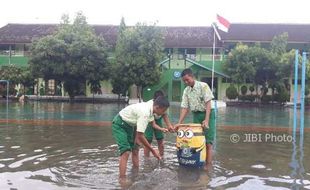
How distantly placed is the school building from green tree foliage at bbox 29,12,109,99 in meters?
5.43

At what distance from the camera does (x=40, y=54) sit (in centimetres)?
3538

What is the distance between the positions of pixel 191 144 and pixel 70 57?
94.1 feet

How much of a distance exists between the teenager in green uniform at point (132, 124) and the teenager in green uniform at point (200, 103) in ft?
4.44

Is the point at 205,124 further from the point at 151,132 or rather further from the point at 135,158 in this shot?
the point at 135,158

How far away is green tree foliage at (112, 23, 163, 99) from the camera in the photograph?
35250 mm

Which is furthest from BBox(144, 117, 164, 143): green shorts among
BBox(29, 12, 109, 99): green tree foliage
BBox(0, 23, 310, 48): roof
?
BBox(0, 23, 310, 48): roof

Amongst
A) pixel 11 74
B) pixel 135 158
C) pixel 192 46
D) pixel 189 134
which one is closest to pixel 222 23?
pixel 189 134

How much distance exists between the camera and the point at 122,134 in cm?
725

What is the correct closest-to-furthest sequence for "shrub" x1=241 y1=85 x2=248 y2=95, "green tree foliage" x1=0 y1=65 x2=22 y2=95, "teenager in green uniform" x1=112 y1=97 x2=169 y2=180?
"teenager in green uniform" x1=112 y1=97 x2=169 y2=180 < "shrub" x1=241 y1=85 x2=248 y2=95 < "green tree foliage" x1=0 y1=65 x2=22 y2=95

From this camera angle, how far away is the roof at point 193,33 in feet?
138

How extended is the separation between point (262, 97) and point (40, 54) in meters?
18.1

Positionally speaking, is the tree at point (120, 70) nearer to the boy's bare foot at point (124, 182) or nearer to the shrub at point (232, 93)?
the shrub at point (232, 93)

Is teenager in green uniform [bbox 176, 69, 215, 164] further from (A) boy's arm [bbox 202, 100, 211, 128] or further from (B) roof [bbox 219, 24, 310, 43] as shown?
(B) roof [bbox 219, 24, 310, 43]

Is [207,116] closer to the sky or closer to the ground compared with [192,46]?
closer to the ground
